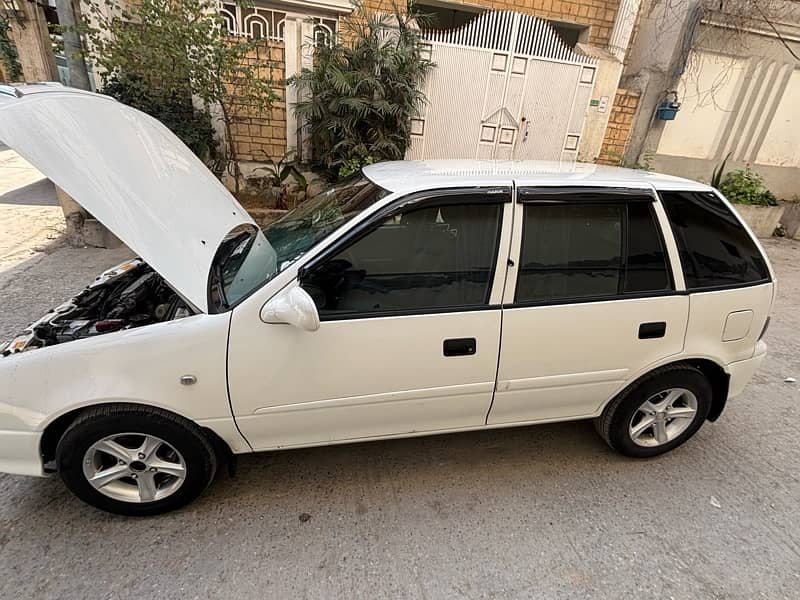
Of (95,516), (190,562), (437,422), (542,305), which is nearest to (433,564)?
(437,422)

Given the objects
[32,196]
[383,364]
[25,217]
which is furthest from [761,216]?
[32,196]

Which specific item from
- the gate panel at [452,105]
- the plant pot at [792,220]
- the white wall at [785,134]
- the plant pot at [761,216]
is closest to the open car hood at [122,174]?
the gate panel at [452,105]

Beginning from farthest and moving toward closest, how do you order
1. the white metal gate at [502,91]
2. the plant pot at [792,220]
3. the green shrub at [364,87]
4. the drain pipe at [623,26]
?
the plant pot at [792,220], the drain pipe at [623,26], the white metal gate at [502,91], the green shrub at [364,87]

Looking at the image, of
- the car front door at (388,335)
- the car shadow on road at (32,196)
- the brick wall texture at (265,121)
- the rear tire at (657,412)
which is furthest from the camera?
the car shadow on road at (32,196)

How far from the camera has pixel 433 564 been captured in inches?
75.8

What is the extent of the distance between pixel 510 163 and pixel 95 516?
2.95m

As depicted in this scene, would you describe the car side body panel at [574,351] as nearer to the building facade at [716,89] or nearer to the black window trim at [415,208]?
the black window trim at [415,208]

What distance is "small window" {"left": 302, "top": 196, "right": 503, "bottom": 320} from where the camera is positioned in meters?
1.95

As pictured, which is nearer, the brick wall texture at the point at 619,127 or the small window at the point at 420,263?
the small window at the point at 420,263

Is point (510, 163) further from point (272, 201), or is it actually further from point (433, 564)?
point (272, 201)

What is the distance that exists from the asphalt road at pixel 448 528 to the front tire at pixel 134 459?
0.14 m

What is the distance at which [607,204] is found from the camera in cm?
217

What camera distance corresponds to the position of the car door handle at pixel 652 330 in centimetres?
221

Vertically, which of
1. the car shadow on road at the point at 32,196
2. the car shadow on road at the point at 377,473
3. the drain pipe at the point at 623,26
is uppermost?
the drain pipe at the point at 623,26
